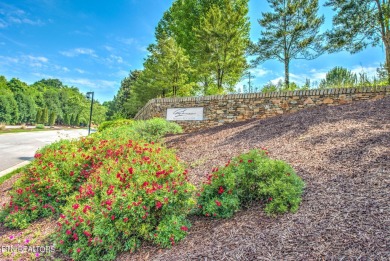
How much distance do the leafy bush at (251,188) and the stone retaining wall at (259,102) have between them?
5575 millimetres

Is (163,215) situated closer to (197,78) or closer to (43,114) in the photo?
(197,78)

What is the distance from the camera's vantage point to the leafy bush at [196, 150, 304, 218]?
2500 mm

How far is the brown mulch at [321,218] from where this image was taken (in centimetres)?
190

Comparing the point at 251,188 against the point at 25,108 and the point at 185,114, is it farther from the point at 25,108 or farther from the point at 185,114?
the point at 25,108

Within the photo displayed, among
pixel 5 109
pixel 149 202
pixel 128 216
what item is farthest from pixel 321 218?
pixel 5 109

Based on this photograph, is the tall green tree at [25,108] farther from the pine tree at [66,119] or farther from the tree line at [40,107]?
the pine tree at [66,119]

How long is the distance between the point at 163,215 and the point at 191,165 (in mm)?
1894

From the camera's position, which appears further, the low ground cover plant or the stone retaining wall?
the stone retaining wall

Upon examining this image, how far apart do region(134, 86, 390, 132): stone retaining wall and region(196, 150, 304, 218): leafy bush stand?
557cm

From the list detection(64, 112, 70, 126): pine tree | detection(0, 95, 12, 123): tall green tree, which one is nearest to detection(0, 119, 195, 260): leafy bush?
detection(0, 95, 12, 123): tall green tree

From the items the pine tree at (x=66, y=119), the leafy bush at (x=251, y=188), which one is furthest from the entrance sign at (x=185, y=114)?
the pine tree at (x=66, y=119)

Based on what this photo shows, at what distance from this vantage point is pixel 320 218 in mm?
2225

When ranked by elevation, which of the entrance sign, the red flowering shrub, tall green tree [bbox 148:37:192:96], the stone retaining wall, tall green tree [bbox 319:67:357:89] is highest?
tall green tree [bbox 148:37:192:96]

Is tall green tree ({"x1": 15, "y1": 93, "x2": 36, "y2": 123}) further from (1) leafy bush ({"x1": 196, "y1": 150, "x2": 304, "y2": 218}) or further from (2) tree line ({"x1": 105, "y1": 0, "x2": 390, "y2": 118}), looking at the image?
(1) leafy bush ({"x1": 196, "y1": 150, "x2": 304, "y2": 218})
